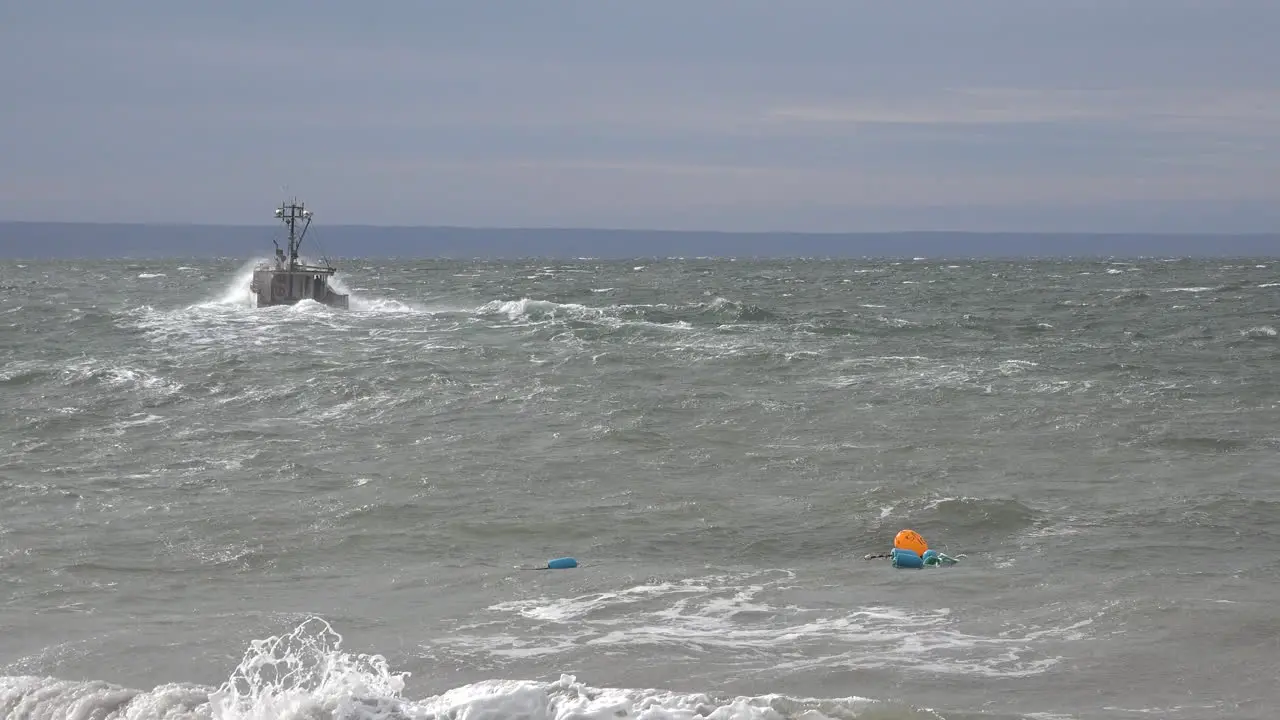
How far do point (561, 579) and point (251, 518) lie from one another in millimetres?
5061

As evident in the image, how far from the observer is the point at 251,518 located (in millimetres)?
17297

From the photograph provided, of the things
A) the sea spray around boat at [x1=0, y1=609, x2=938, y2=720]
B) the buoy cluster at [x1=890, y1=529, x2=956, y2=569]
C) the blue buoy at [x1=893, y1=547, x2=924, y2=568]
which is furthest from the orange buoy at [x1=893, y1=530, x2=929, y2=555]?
the sea spray around boat at [x1=0, y1=609, x2=938, y2=720]

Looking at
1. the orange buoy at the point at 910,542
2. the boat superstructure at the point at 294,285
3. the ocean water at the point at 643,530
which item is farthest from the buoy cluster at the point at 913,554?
the boat superstructure at the point at 294,285

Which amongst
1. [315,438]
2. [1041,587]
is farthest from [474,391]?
[1041,587]

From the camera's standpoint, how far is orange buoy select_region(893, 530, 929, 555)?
15156 mm

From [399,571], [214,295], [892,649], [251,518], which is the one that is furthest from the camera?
[214,295]

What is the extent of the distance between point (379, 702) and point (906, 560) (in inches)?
269

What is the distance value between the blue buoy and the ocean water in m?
0.26

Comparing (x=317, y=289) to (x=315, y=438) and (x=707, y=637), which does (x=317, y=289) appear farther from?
(x=707, y=637)

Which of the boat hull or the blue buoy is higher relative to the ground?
the boat hull

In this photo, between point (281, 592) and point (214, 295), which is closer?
point (281, 592)

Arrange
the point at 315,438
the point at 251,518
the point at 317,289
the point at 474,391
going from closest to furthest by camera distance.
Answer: the point at 251,518 → the point at 315,438 → the point at 474,391 → the point at 317,289

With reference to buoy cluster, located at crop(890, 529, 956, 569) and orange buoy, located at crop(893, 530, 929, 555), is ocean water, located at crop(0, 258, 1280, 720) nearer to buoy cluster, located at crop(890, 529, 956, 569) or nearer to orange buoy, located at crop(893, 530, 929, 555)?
buoy cluster, located at crop(890, 529, 956, 569)

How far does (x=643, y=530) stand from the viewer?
16688 millimetres
